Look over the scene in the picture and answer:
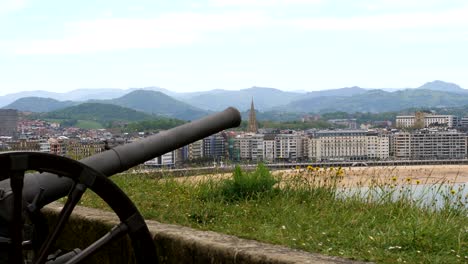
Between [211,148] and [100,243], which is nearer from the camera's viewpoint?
[100,243]

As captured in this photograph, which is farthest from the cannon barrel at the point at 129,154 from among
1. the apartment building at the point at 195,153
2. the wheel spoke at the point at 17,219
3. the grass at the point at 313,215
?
the apartment building at the point at 195,153

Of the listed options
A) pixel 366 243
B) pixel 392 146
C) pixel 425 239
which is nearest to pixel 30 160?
pixel 366 243

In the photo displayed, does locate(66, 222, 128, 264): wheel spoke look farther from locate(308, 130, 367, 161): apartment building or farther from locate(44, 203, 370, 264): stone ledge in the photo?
locate(308, 130, 367, 161): apartment building

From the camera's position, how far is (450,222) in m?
5.49

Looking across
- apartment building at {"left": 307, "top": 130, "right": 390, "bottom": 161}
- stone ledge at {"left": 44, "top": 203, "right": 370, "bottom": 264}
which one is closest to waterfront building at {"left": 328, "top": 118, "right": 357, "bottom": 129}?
apartment building at {"left": 307, "top": 130, "right": 390, "bottom": 161}

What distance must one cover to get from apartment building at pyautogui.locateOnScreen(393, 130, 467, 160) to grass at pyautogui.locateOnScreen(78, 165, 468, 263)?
12079 cm

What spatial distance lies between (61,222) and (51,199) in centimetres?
49

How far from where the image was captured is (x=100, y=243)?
3.44 meters

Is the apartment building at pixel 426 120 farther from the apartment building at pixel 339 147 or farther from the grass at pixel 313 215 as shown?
the grass at pixel 313 215

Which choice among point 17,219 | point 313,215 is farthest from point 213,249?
point 313,215

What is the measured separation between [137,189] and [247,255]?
4.03 meters

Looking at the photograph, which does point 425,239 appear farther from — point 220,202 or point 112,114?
point 112,114

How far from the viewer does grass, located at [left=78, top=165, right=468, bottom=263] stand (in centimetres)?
437

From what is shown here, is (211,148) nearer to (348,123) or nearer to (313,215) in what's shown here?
(313,215)
